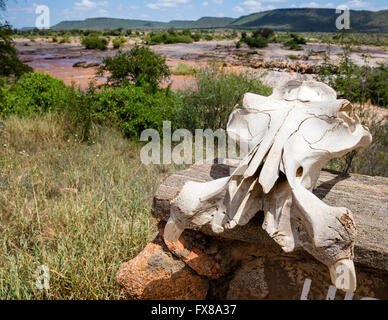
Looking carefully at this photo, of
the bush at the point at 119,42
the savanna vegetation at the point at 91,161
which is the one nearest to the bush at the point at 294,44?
the bush at the point at 119,42

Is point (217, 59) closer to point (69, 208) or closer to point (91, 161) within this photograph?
point (91, 161)

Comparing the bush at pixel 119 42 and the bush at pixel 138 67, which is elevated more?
the bush at pixel 119 42

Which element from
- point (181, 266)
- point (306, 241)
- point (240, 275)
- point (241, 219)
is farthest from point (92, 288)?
point (306, 241)

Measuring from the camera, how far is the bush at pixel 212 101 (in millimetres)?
6152

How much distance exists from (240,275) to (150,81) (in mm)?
5201

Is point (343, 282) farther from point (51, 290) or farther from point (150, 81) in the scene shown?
point (150, 81)

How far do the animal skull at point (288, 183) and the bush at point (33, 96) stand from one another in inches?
203

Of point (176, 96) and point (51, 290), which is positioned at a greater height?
point (176, 96)

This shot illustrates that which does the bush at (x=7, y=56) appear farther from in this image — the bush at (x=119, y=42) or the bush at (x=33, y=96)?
the bush at (x=119, y=42)

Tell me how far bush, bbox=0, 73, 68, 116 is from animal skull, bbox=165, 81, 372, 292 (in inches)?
203

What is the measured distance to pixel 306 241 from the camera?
158cm

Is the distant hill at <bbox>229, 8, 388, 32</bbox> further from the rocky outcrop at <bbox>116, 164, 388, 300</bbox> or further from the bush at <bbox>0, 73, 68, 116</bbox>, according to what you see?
the rocky outcrop at <bbox>116, 164, 388, 300</bbox>

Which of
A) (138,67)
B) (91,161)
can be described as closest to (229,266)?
(91,161)

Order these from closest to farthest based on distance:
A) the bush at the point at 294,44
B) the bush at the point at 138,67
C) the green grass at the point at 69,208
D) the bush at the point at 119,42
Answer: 1. the green grass at the point at 69,208
2. the bush at the point at 138,67
3. the bush at the point at 119,42
4. the bush at the point at 294,44
